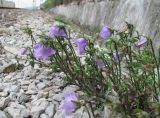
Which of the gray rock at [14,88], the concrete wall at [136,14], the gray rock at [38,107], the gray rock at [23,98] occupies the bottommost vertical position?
the gray rock at [14,88]

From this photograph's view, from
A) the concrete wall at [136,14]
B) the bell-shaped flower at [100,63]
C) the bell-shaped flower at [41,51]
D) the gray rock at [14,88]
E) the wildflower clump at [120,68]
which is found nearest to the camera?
the wildflower clump at [120,68]

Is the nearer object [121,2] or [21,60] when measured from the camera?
[21,60]

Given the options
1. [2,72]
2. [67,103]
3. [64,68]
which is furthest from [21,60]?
[67,103]

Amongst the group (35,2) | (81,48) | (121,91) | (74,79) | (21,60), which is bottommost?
(35,2)

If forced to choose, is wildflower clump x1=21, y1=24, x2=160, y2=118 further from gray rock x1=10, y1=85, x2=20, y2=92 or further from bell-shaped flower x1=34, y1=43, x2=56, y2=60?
gray rock x1=10, y1=85, x2=20, y2=92

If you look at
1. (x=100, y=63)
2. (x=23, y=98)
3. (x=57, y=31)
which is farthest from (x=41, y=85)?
(x=57, y=31)

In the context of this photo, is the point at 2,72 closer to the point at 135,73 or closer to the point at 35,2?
the point at 135,73

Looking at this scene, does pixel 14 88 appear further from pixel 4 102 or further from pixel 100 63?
pixel 100 63

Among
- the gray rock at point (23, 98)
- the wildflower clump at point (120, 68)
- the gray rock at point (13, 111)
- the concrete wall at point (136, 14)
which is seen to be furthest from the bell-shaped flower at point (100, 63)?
the concrete wall at point (136, 14)

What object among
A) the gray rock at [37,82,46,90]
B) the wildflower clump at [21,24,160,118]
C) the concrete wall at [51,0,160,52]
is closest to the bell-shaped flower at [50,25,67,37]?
the wildflower clump at [21,24,160,118]

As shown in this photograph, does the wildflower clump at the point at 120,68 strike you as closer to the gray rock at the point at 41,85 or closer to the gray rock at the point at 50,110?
the gray rock at the point at 50,110

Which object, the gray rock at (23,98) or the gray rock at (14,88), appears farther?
the gray rock at (14,88)
